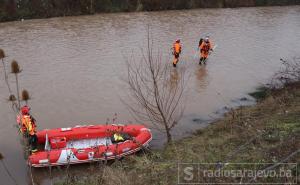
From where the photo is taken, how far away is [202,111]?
12.9 m

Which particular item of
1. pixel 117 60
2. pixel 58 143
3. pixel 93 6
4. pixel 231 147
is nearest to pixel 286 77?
pixel 117 60

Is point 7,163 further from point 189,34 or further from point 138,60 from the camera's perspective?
point 189,34

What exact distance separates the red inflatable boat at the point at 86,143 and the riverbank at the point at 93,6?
65.1 feet

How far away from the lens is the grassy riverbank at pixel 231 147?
645cm

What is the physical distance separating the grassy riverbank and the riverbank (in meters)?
21.0

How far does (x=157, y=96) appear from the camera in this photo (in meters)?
9.64

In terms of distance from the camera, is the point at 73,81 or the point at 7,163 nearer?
the point at 7,163

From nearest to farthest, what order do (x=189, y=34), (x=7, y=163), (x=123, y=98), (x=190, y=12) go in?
(x=7, y=163) → (x=123, y=98) → (x=189, y=34) → (x=190, y=12)

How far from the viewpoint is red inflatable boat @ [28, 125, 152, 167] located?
9.38m

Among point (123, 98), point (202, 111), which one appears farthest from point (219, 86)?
point (123, 98)

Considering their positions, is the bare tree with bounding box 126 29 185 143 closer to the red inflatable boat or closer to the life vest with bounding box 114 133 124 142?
the red inflatable boat

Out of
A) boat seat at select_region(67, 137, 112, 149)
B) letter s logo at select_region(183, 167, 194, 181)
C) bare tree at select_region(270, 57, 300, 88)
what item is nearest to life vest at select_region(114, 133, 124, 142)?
boat seat at select_region(67, 137, 112, 149)

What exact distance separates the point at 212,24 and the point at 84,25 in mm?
8432
